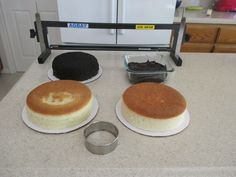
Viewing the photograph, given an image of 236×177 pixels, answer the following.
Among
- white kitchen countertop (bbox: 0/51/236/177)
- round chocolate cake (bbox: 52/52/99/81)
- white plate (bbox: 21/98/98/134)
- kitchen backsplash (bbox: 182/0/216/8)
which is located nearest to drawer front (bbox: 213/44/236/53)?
kitchen backsplash (bbox: 182/0/216/8)

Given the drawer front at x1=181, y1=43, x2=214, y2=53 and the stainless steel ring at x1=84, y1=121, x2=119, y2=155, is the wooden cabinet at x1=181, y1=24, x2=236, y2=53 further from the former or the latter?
the stainless steel ring at x1=84, y1=121, x2=119, y2=155

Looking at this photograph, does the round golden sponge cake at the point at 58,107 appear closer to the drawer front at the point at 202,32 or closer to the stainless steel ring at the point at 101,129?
the stainless steel ring at the point at 101,129

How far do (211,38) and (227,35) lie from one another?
0.16 metres

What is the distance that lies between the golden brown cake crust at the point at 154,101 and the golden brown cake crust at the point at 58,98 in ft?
0.49

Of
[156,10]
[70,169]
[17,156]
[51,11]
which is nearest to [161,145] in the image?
[70,169]

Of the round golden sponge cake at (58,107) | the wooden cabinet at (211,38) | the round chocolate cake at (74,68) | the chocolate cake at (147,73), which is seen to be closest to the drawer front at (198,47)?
the wooden cabinet at (211,38)

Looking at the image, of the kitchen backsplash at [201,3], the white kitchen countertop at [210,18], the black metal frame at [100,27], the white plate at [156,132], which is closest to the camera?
the white plate at [156,132]

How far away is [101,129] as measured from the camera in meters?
0.64

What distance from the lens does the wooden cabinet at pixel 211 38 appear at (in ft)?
6.61

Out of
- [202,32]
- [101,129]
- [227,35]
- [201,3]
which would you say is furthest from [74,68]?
[201,3]

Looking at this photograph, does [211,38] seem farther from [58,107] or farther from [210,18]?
[58,107]

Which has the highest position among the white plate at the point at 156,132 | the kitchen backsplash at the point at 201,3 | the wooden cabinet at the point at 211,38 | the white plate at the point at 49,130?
the kitchen backsplash at the point at 201,3

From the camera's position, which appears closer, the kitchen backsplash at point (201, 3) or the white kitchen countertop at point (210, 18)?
the white kitchen countertop at point (210, 18)

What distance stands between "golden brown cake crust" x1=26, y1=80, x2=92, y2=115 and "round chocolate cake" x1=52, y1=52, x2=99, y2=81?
0.10 m
